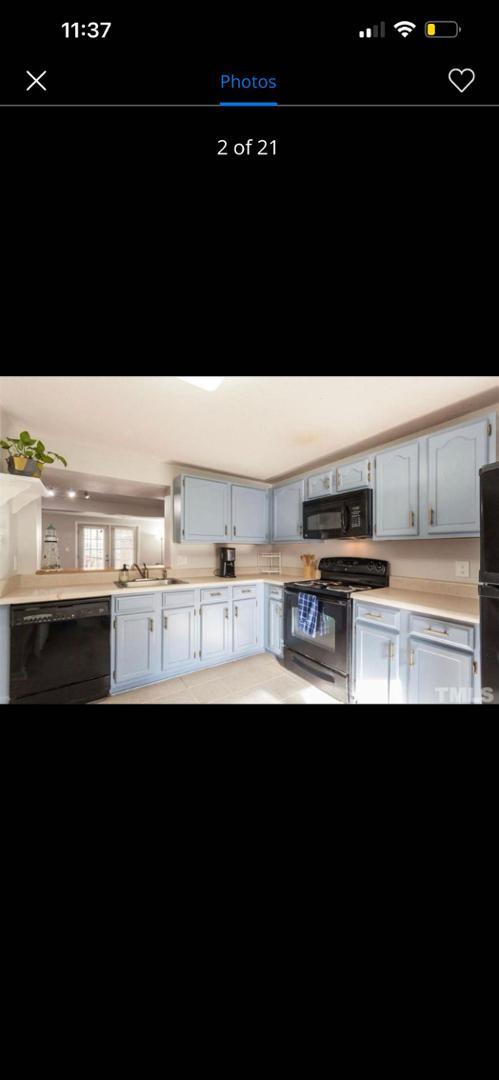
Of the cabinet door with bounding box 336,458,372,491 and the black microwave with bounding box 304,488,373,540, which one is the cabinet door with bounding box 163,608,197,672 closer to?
the black microwave with bounding box 304,488,373,540

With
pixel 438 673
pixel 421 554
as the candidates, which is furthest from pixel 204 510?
pixel 438 673

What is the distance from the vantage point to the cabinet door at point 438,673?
5.18ft

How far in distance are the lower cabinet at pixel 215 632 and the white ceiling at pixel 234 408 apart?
4.51ft

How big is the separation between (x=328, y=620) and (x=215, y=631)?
3.45ft

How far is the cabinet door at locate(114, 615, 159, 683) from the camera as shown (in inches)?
93.5

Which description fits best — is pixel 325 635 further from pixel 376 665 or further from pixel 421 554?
pixel 421 554

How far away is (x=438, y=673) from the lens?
5.55ft

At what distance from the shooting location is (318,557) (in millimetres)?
3309
